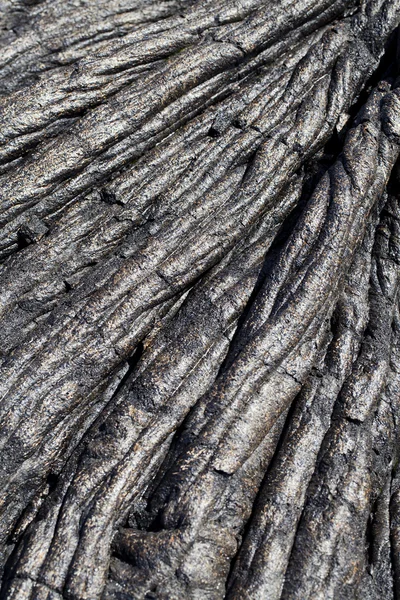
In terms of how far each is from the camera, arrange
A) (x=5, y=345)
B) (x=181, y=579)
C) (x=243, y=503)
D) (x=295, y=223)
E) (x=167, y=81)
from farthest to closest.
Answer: (x=167, y=81) < (x=295, y=223) < (x=5, y=345) < (x=243, y=503) < (x=181, y=579)

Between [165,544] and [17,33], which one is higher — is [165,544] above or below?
below

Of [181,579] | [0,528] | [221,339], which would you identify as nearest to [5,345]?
[0,528]

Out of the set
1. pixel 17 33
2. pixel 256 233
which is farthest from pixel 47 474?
pixel 17 33

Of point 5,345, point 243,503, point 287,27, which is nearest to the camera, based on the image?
point 243,503

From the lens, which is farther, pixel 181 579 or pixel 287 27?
pixel 287 27

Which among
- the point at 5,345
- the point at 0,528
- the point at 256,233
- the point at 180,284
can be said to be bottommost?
the point at 0,528

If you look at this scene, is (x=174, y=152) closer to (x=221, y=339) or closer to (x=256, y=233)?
(x=256, y=233)
